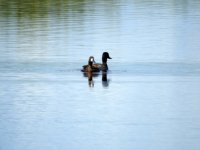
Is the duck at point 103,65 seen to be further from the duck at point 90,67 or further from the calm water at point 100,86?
the calm water at point 100,86

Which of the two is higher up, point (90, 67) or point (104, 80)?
point (90, 67)

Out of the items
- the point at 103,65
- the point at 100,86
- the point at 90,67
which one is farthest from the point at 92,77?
the point at 100,86

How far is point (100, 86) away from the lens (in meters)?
28.3

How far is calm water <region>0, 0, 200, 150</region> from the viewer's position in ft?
71.0

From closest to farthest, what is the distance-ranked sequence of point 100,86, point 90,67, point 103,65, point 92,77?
1. point 100,86
2. point 92,77
3. point 90,67
4. point 103,65

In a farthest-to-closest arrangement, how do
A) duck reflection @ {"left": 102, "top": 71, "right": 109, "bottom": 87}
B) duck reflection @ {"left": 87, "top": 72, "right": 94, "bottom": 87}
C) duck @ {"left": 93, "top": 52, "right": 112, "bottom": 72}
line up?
1. duck @ {"left": 93, "top": 52, "right": 112, "bottom": 72}
2. duck reflection @ {"left": 87, "top": 72, "right": 94, "bottom": 87}
3. duck reflection @ {"left": 102, "top": 71, "right": 109, "bottom": 87}

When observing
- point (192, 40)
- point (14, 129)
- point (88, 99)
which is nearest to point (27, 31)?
point (192, 40)

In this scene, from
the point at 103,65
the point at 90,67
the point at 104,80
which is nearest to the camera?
the point at 104,80

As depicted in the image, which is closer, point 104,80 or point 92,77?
point 104,80

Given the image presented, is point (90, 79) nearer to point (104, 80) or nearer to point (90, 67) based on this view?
point (104, 80)

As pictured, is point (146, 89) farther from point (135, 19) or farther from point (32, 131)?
point (135, 19)

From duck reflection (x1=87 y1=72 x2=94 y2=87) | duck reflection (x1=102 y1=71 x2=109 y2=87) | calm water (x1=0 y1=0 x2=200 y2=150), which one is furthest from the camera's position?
duck reflection (x1=87 y1=72 x2=94 y2=87)

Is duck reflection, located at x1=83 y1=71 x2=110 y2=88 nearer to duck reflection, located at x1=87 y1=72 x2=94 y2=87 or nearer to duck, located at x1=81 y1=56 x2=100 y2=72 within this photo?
duck reflection, located at x1=87 y1=72 x2=94 y2=87

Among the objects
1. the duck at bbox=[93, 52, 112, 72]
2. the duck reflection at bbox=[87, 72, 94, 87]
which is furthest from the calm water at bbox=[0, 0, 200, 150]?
the duck at bbox=[93, 52, 112, 72]
